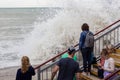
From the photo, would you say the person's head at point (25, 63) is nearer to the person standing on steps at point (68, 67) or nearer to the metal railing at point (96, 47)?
the person standing on steps at point (68, 67)

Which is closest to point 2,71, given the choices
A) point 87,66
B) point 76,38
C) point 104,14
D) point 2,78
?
point 2,78

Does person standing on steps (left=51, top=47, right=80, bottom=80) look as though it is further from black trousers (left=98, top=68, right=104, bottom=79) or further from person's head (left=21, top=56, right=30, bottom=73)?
black trousers (left=98, top=68, right=104, bottom=79)

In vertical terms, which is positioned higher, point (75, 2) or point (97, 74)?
point (75, 2)

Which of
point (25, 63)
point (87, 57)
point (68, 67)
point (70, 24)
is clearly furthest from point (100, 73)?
point (70, 24)

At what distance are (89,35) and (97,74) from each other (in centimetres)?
115

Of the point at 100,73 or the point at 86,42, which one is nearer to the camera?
the point at 100,73

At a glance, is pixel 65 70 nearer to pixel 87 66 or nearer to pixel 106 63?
A: pixel 106 63

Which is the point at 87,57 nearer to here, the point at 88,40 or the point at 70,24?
the point at 88,40

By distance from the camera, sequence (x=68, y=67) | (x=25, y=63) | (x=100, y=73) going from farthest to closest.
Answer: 1. (x=100, y=73)
2. (x=25, y=63)
3. (x=68, y=67)

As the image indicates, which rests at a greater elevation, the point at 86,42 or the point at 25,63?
the point at 86,42

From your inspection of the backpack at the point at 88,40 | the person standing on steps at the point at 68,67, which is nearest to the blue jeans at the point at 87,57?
the backpack at the point at 88,40

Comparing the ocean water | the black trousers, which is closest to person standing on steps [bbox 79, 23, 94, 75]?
the black trousers

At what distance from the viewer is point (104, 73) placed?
26.7 feet

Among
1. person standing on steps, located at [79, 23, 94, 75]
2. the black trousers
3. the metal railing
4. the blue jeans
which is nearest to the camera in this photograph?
the black trousers
